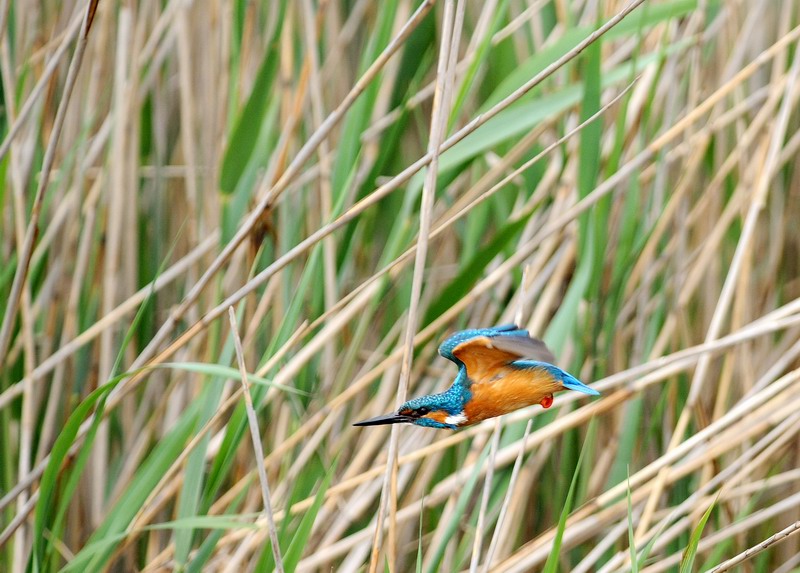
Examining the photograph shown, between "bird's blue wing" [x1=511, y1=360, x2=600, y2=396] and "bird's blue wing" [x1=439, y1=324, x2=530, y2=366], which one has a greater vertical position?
"bird's blue wing" [x1=439, y1=324, x2=530, y2=366]

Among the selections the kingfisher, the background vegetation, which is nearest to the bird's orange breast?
the kingfisher

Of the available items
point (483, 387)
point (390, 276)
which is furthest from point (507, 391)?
point (390, 276)

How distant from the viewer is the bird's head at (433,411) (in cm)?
65

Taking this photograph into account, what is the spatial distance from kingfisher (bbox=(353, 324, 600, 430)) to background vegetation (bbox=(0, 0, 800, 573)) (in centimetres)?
37

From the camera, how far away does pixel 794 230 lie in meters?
1.72

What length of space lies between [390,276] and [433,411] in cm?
67

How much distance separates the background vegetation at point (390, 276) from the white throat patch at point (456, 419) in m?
0.38

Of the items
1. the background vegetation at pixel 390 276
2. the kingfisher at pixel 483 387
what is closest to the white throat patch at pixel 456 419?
the kingfisher at pixel 483 387

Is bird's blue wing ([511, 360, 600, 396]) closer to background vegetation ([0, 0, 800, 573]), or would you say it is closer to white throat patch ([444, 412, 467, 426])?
white throat patch ([444, 412, 467, 426])

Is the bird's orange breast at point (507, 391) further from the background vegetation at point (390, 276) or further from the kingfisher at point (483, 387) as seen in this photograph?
the background vegetation at point (390, 276)

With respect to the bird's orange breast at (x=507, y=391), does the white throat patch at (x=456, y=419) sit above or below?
below

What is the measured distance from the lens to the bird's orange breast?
2.12 ft

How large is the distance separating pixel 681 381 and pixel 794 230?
0.43m

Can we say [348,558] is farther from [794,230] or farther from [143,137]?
[794,230]
